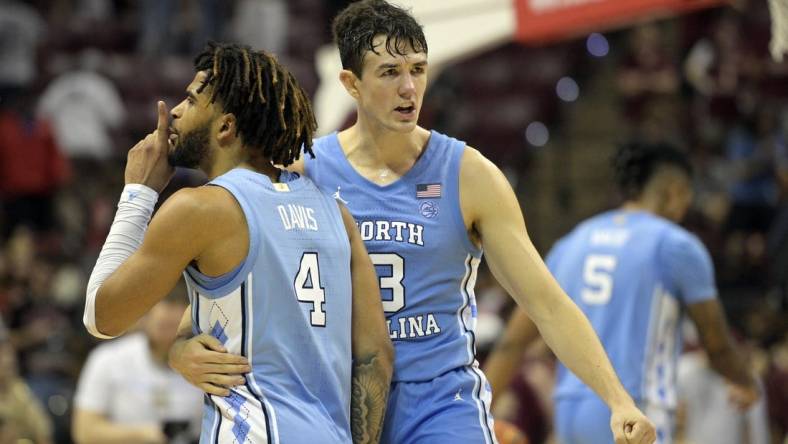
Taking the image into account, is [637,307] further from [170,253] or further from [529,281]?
[170,253]

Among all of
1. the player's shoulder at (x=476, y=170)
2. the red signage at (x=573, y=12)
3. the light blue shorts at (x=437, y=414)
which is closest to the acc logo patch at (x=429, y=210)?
the player's shoulder at (x=476, y=170)

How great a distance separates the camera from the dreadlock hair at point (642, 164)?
687 cm

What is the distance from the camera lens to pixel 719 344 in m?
6.58

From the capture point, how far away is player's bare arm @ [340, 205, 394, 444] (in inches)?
160

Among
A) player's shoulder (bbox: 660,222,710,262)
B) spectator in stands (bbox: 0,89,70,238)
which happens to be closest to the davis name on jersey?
player's shoulder (bbox: 660,222,710,262)

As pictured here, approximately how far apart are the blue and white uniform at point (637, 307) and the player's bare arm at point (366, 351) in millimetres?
2531

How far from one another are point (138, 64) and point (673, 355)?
9.23 m

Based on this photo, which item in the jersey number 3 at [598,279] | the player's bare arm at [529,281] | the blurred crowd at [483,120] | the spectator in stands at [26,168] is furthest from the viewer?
the spectator in stands at [26,168]

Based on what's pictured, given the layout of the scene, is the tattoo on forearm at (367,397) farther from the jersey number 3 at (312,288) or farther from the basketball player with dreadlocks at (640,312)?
the basketball player with dreadlocks at (640,312)

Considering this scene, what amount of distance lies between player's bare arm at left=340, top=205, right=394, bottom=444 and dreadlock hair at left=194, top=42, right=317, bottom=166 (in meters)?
0.30

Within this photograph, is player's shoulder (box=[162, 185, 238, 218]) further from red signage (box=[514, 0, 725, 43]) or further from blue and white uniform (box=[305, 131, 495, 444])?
red signage (box=[514, 0, 725, 43])

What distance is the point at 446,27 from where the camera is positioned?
27.1ft

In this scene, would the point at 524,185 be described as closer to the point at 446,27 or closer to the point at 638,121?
the point at 638,121

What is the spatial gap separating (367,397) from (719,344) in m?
2.98
